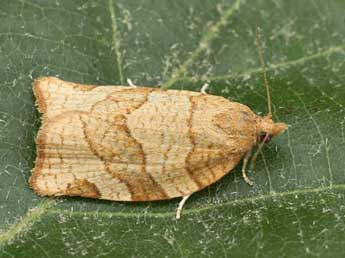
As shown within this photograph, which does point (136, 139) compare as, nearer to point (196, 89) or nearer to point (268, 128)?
point (196, 89)

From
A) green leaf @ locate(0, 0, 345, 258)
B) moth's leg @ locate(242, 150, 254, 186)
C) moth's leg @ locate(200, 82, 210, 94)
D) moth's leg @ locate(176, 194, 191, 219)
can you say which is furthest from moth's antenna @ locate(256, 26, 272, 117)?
moth's leg @ locate(176, 194, 191, 219)

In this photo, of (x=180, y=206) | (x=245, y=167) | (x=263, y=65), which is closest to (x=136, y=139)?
(x=180, y=206)

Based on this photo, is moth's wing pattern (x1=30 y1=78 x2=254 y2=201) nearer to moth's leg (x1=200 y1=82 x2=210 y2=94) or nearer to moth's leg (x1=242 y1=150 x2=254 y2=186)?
moth's leg (x1=242 y1=150 x2=254 y2=186)

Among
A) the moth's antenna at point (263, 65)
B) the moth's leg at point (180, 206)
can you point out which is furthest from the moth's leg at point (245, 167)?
the moth's leg at point (180, 206)

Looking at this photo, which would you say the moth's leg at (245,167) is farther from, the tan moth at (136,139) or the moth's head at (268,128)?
the moth's head at (268,128)

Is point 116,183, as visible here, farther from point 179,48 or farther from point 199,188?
point 179,48

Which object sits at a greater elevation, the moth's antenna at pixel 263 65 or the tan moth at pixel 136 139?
the moth's antenna at pixel 263 65
